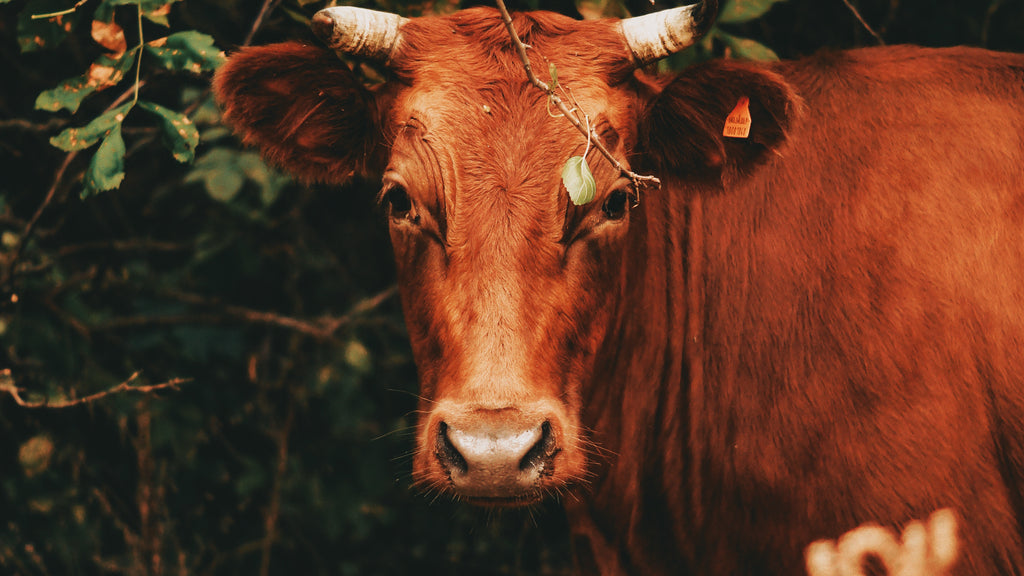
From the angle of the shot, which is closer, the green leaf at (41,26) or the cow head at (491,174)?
the cow head at (491,174)

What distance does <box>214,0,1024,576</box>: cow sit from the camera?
2170mm

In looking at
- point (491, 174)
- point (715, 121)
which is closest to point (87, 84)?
point (491, 174)

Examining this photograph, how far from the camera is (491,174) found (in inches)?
85.4

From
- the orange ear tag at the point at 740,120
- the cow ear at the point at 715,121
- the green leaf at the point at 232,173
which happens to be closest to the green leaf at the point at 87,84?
the green leaf at the point at 232,173

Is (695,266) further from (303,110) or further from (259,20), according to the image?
(259,20)

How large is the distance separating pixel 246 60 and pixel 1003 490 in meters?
2.50

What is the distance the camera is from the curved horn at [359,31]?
2.33 m

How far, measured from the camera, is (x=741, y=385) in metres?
2.46

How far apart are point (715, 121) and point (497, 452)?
1.26 m

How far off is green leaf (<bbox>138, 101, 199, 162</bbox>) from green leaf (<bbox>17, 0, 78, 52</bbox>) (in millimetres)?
361

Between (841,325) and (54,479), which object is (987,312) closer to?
(841,325)

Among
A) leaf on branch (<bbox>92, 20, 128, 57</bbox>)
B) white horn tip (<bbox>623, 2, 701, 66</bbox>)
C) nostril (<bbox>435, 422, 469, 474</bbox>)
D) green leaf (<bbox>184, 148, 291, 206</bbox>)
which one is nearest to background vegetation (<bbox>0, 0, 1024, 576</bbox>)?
green leaf (<bbox>184, 148, 291, 206</bbox>)

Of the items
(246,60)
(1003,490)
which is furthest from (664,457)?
(246,60)

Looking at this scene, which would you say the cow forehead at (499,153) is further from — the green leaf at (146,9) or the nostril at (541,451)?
the green leaf at (146,9)
